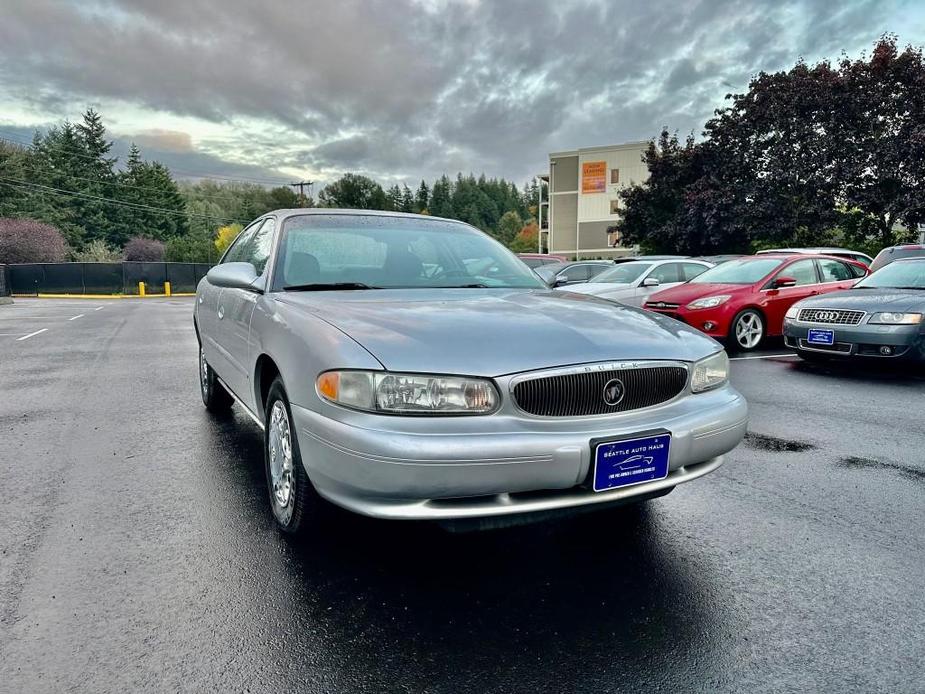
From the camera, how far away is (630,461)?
2332 mm

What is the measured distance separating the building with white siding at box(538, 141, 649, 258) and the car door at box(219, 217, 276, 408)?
164 ft

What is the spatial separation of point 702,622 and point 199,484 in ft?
9.15

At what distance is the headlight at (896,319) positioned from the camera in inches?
263

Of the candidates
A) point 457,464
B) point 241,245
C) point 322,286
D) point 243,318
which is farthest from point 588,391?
point 241,245

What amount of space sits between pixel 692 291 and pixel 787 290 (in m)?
1.44

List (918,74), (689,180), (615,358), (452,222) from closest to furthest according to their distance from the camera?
1. (615,358)
2. (452,222)
3. (918,74)
4. (689,180)

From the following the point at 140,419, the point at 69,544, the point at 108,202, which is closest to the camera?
the point at 69,544

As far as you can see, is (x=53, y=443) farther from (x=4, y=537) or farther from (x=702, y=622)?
(x=702, y=622)

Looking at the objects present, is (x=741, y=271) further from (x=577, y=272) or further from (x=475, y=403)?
(x=475, y=403)

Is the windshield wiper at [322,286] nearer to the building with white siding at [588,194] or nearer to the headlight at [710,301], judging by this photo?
the headlight at [710,301]

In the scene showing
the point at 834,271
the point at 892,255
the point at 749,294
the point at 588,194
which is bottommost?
the point at 749,294

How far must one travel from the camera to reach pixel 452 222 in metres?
4.38

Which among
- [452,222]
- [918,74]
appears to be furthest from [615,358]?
[918,74]

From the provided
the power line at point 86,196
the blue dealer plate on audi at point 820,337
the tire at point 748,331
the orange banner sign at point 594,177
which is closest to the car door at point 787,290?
the tire at point 748,331
